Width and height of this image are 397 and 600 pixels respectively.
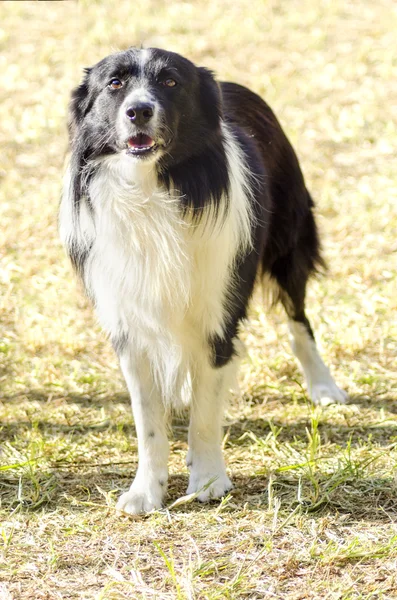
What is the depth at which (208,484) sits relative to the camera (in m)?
3.48

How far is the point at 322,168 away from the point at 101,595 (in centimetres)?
492

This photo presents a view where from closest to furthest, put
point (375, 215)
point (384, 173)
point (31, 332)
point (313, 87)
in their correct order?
1. point (31, 332)
2. point (375, 215)
3. point (384, 173)
4. point (313, 87)

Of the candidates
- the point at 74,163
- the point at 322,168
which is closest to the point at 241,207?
the point at 74,163

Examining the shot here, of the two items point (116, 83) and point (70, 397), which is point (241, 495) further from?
point (116, 83)

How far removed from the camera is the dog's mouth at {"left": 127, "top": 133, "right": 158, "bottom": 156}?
309cm

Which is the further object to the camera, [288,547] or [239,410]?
[239,410]

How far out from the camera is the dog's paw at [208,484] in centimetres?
348

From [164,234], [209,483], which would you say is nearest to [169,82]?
[164,234]

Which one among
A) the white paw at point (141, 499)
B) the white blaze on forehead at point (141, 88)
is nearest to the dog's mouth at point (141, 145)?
the white blaze on forehead at point (141, 88)

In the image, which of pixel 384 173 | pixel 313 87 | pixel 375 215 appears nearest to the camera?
pixel 375 215

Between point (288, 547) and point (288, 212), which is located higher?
point (288, 212)

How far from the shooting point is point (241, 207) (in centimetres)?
339

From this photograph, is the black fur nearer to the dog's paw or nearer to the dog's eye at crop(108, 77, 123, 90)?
the dog's eye at crop(108, 77, 123, 90)

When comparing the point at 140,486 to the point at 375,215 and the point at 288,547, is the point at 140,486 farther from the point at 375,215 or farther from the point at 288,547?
the point at 375,215
